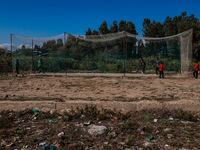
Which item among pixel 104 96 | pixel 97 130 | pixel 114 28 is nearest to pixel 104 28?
pixel 114 28

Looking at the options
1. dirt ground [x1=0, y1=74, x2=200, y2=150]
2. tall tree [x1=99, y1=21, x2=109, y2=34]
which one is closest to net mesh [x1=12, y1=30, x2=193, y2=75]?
dirt ground [x1=0, y1=74, x2=200, y2=150]

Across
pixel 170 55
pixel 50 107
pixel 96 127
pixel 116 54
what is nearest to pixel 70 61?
pixel 116 54

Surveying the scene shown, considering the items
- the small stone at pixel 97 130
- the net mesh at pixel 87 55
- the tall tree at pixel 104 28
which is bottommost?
the small stone at pixel 97 130

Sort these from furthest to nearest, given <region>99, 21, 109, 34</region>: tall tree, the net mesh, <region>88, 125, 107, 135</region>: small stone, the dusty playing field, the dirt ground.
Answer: <region>99, 21, 109, 34</region>: tall tree
the net mesh
the dusty playing field
<region>88, 125, 107, 135</region>: small stone
the dirt ground

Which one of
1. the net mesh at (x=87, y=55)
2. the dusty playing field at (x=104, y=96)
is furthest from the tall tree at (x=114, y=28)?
the dusty playing field at (x=104, y=96)

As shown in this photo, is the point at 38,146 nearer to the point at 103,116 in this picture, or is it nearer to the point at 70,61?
the point at 103,116

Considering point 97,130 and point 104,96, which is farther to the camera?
point 104,96

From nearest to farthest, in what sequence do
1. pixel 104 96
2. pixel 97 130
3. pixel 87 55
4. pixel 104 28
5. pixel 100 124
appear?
pixel 97 130 < pixel 100 124 < pixel 104 96 < pixel 87 55 < pixel 104 28

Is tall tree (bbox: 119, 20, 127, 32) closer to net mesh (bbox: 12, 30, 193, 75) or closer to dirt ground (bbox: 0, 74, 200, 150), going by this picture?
net mesh (bbox: 12, 30, 193, 75)

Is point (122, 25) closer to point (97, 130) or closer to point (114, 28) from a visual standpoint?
point (114, 28)

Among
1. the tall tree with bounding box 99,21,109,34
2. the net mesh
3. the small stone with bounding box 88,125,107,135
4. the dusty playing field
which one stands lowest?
the small stone with bounding box 88,125,107,135

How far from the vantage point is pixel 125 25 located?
117 ft

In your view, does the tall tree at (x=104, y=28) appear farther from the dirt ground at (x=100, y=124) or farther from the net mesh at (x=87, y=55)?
the dirt ground at (x=100, y=124)

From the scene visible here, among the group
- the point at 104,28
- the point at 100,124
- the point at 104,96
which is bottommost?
the point at 100,124
